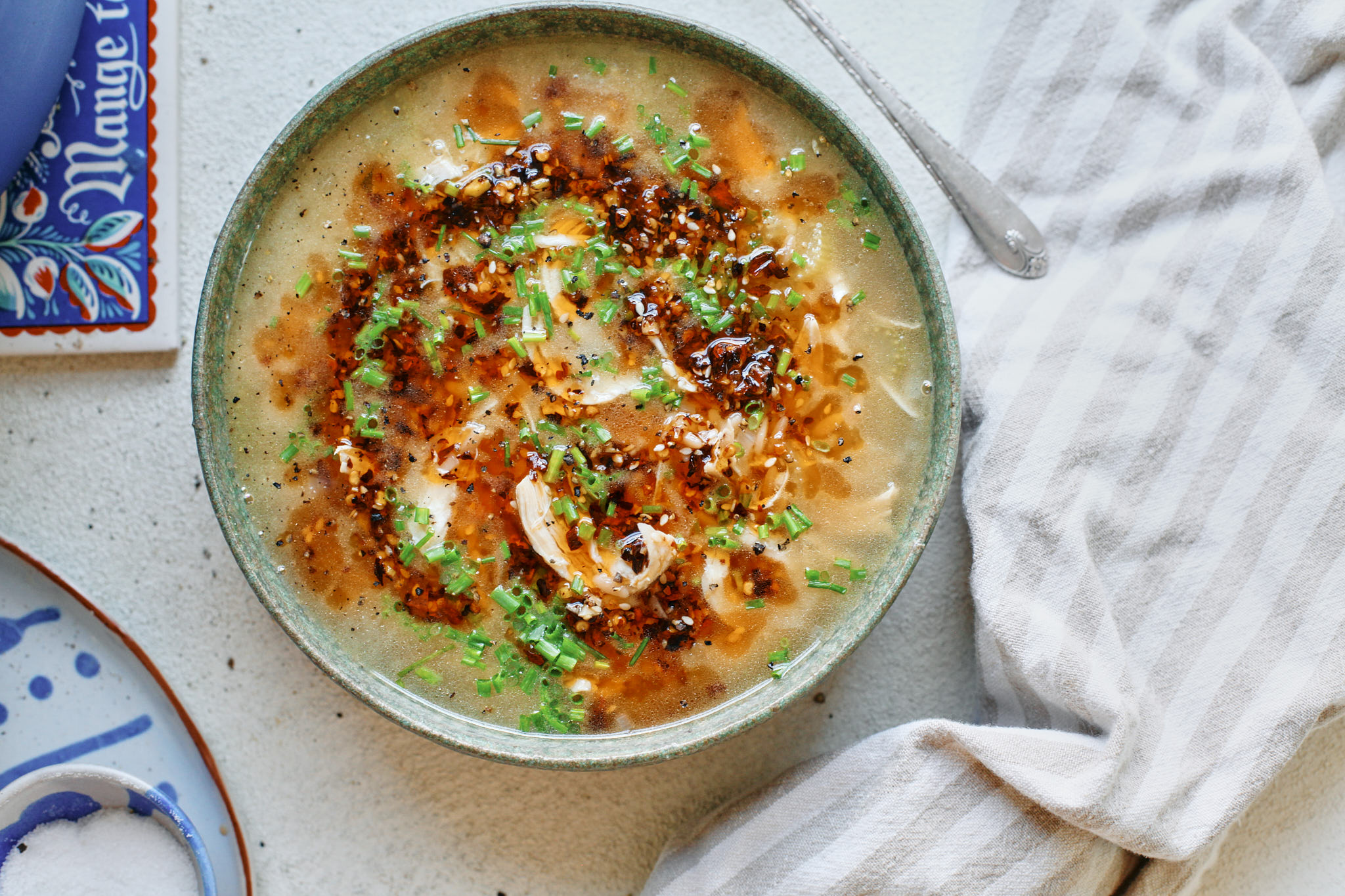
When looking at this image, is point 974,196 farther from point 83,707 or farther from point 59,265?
point 83,707

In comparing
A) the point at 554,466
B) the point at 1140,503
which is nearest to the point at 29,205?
the point at 554,466

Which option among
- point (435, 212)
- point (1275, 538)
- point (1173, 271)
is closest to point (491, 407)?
point (435, 212)

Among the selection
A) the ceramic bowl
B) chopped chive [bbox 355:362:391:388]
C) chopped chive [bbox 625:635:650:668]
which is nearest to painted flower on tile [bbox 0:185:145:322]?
chopped chive [bbox 355:362:391:388]

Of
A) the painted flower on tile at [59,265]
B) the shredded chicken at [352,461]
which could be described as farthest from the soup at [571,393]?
the painted flower on tile at [59,265]

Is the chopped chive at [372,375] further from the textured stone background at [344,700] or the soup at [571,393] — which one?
the textured stone background at [344,700]

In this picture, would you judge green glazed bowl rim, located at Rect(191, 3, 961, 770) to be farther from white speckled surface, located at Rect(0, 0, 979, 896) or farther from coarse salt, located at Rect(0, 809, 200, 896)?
coarse salt, located at Rect(0, 809, 200, 896)

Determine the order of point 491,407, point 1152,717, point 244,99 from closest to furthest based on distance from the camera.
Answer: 1. point 491,407
2. point 1152,717
3. point 244,99

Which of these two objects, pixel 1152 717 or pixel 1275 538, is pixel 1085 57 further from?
pixel 1152 717

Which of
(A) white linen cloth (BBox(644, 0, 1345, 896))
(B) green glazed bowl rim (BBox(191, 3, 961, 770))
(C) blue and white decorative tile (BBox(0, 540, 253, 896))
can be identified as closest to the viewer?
(B) green glazed bowl rim (BBox(191, 3, 961, 770))
